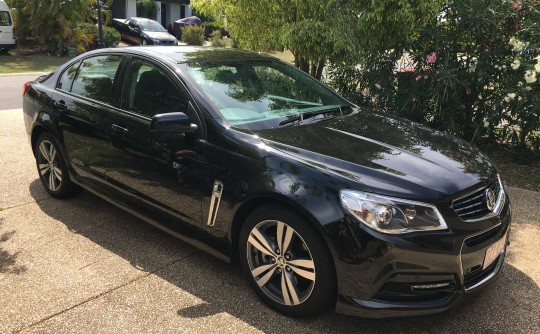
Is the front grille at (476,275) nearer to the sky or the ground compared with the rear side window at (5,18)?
nearer to the sky

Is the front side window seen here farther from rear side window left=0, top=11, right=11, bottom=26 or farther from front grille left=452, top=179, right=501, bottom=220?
rear side window left=0, top=11, right=11, bottom=26

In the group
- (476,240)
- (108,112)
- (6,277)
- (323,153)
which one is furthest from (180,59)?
(476,240)

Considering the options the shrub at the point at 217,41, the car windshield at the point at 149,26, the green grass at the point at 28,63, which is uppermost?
the car windshield at the point at 149,26

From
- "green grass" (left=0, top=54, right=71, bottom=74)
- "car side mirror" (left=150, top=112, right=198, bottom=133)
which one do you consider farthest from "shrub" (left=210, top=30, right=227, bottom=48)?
"car side mirror" (left=150, top=112, right=198, bottom=133)

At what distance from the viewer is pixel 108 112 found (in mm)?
3883

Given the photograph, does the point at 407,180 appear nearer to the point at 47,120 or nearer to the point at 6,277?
the point at 6,277

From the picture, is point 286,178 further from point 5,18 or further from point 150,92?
point 5,18

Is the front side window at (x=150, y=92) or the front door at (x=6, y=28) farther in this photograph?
the front door at (x=6, y=28)

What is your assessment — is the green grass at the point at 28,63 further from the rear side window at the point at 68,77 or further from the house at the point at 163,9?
the house at the point at 163,9

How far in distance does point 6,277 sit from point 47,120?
1.69 meters

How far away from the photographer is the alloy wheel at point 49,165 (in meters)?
4.61

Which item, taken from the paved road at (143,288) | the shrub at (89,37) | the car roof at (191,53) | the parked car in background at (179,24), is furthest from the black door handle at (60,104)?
the parked car in background at (179,24)

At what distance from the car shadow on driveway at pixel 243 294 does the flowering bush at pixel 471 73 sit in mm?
2940

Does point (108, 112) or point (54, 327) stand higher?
point (108, 112)
